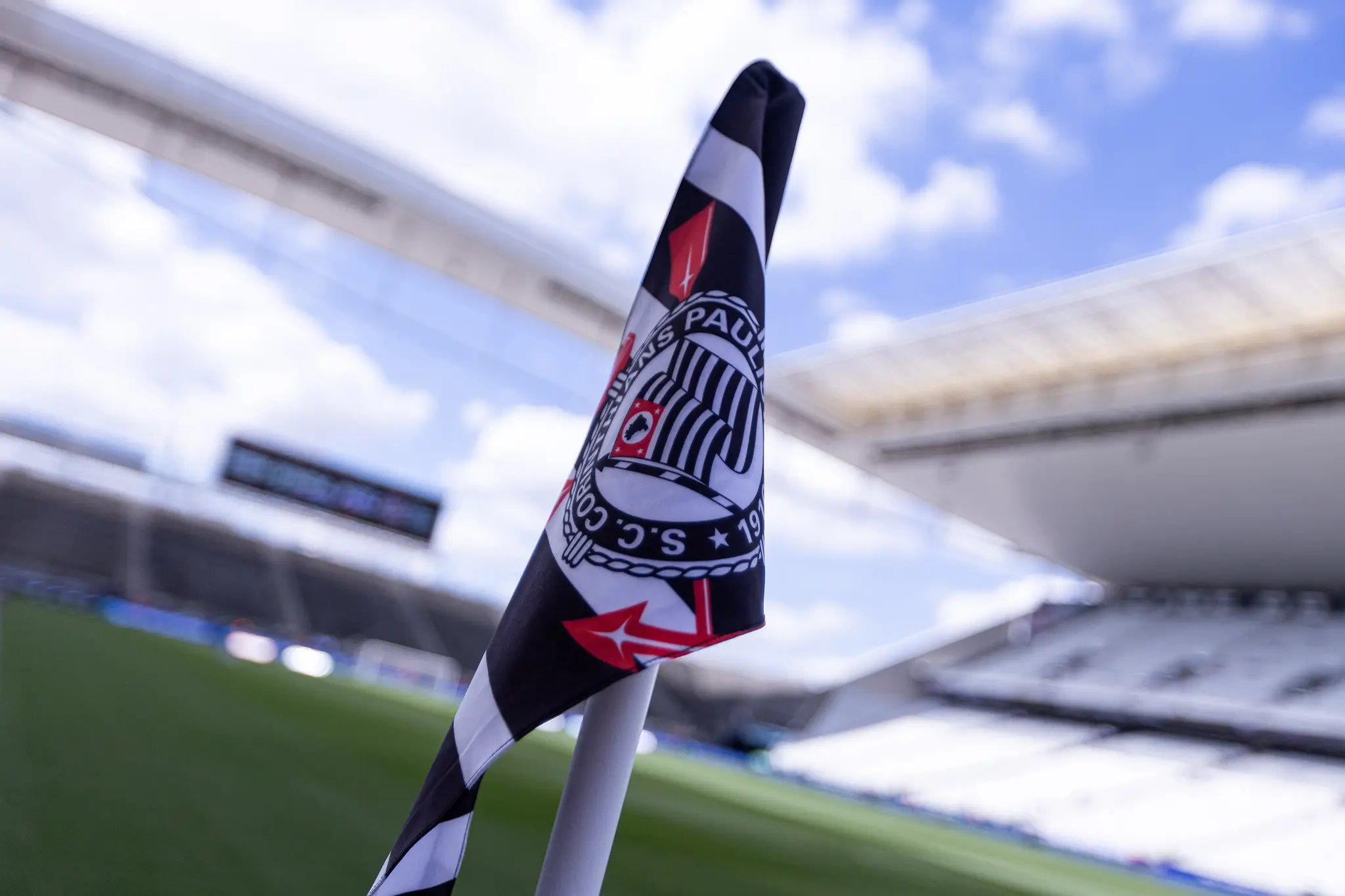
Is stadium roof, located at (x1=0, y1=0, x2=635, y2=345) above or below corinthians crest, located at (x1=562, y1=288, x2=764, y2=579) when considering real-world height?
above

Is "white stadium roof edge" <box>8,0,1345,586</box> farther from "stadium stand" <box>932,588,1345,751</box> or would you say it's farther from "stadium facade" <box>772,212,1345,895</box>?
"stadium stand" <box>932,588,1345,751</box>

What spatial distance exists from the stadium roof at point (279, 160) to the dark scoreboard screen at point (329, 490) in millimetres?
7141

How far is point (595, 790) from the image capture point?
3.58 feet

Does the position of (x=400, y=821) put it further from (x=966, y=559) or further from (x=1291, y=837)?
(x=966, y=559)

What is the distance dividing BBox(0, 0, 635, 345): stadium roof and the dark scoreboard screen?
7141 millimetres

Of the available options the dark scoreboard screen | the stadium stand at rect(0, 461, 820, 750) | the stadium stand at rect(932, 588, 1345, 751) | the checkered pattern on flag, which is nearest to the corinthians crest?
the checkered pattern on flag

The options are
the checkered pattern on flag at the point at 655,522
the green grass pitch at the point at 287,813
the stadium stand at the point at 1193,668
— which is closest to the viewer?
the checkered pattern on flag at the point at 655,522

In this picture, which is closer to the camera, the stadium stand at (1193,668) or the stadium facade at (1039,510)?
the stadium facade at (1039,510)

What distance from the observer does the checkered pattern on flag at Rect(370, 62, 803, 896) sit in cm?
98

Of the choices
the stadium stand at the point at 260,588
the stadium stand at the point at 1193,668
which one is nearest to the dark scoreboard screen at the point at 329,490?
the stadium stand at the point at 260,588

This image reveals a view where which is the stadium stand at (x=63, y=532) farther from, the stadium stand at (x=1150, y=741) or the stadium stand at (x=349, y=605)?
the stadium stand at (x=1150, y=741)

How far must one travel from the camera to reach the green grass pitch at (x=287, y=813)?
2.17 m

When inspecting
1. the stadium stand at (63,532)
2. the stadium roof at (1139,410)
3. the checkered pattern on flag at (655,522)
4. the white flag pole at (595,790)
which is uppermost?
the stadium roof at (1139,410)

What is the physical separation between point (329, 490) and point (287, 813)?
19.5 meters
